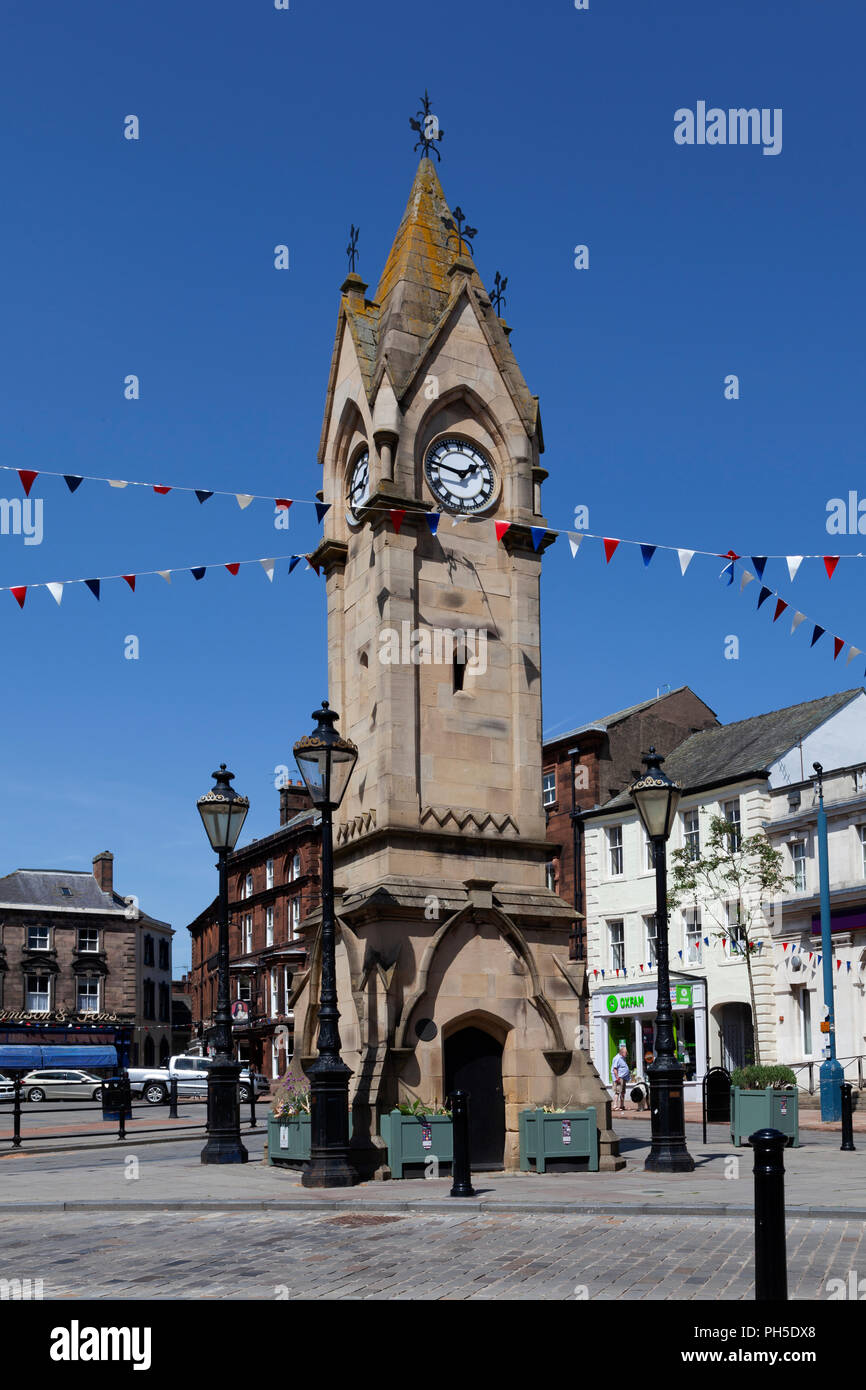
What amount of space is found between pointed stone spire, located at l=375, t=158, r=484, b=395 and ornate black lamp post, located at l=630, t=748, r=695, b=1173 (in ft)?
24.9

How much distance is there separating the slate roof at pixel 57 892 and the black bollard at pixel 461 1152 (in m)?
65.6

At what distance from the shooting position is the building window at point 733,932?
136 ft

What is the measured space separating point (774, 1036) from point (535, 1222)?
30168mm

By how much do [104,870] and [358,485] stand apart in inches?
2494

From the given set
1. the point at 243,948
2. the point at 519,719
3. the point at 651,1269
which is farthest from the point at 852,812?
the point at 243,948

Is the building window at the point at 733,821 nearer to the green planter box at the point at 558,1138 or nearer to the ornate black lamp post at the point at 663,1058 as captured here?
the green planter box at the point at 558,1138

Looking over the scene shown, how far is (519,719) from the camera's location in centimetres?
2158

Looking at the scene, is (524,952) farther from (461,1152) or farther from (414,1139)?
(461,1152)

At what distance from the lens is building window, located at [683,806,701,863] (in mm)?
45719

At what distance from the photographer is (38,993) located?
7638 cm

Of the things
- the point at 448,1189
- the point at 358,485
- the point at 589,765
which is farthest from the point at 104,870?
the point at 448,1189

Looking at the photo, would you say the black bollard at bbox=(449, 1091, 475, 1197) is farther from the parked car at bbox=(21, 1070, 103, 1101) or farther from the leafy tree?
the parked car at bbox=(21, 1070, 103, 1101)

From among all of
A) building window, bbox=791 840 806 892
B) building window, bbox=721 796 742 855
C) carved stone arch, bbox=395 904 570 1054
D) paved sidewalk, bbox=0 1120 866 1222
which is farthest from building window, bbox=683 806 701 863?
carved stone arch, bbox=395 904 570 1054
